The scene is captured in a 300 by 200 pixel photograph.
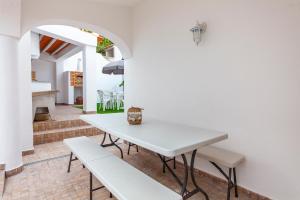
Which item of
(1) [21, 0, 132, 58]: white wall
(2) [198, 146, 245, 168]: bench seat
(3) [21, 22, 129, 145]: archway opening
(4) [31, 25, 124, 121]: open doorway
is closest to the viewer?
(2) [198, 146, 245, 168]: bench seat

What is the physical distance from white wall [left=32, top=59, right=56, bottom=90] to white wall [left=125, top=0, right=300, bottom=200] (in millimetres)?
8972

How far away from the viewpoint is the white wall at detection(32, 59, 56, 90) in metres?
9.84

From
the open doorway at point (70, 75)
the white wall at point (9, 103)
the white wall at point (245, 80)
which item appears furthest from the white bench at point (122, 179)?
the open doorway at point (70, 75)

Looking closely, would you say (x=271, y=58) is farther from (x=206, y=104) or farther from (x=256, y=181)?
(x=256, y=181)

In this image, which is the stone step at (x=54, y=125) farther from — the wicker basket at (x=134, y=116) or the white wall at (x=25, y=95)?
the wicker basket at (x=134, y=116)

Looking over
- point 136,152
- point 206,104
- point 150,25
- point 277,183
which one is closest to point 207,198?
point 277,183

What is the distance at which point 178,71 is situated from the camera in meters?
3.01

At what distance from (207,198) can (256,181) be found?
0.61 meters

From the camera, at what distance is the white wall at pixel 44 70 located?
9842 mm

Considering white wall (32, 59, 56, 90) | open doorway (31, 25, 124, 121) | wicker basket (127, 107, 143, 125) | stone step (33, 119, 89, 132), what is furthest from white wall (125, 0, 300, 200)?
white wall (32, 59, 56, 90)

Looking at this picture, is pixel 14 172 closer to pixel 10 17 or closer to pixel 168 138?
pixel 10 17

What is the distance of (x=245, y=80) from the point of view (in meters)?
2.17

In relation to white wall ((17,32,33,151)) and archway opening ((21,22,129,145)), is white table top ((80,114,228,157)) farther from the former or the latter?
archway opening ((21,22,129,145))

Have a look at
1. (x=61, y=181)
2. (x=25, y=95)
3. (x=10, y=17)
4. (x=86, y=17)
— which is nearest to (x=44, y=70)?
(x=25, y=95)
